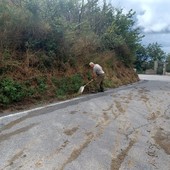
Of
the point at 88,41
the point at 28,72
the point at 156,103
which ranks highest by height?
the point at 88,41

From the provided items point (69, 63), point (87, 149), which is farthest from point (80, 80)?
point (87, 149)

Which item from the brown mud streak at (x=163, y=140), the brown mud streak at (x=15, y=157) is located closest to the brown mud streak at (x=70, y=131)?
the brown mud streak at (x=15, y=157)

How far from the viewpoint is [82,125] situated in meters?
5.51

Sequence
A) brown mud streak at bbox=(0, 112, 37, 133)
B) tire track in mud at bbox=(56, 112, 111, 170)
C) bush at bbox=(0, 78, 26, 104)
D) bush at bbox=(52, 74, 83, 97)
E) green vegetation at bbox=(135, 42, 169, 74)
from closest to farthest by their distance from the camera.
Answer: tire track in mud at bbox=(56, 112, 111, 170), brown mud streak at bbox=(0, 112, 37, 133), bush at bbox=(0, 78, 26, 104), bush at bbox=(52, 74, 83, 97), green vegetation at bbox=(135, 42, 169, 74)

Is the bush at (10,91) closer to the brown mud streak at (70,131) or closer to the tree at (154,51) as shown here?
the brown mud streak at (70,131)

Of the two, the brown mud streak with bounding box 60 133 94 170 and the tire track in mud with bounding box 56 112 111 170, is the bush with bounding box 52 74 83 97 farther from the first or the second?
the brown mud streak with bounding box 60 133 94 170

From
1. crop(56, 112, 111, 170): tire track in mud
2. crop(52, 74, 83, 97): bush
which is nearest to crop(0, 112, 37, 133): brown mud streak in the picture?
crop(56, 112, 111, 170): tire track in mud

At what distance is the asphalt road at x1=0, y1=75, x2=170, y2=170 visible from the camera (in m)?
3.65

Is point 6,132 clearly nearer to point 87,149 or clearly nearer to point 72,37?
point 87,149

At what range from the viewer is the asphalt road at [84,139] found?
12.0 feet

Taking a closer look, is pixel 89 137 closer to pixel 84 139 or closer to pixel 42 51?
pixel 84 139

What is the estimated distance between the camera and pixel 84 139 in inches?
182

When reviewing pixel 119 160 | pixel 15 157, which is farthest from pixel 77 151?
pixel 15 157

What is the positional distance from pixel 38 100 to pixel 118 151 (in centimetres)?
442
